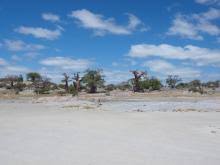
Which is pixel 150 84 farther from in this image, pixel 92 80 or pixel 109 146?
pixel 109 146

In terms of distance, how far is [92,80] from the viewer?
286ft

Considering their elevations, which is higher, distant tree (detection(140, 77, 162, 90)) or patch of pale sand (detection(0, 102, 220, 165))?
distant tree (detection(140, 77, 162, 90))

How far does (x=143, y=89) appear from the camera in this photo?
9238 centimetres

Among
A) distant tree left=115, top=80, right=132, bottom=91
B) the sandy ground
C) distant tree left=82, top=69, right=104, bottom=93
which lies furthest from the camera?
distant tree left=115, top=80, right=132, bottom=91

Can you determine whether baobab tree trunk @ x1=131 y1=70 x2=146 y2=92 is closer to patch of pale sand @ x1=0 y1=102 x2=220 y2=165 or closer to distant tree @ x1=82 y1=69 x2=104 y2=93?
distant tree @ x1=82 y1=69 x2=104 y2=93

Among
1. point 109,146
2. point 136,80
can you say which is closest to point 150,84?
point 136,80

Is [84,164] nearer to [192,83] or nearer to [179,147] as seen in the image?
[179,147]

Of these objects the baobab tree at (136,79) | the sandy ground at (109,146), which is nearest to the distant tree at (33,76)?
the baobab tree at (136,79)

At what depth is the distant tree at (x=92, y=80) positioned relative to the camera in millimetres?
87044

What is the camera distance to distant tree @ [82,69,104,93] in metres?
87.0

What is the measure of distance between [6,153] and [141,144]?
14.8 ft

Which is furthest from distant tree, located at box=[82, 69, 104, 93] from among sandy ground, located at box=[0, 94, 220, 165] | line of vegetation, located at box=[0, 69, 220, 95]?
sandy ground, located at box=[0, 94, 220, 165]

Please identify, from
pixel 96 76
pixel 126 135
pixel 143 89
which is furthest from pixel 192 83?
pixel 126 135

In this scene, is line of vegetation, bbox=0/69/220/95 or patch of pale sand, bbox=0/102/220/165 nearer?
patch of pale sand, bbox=0/102/220/165
